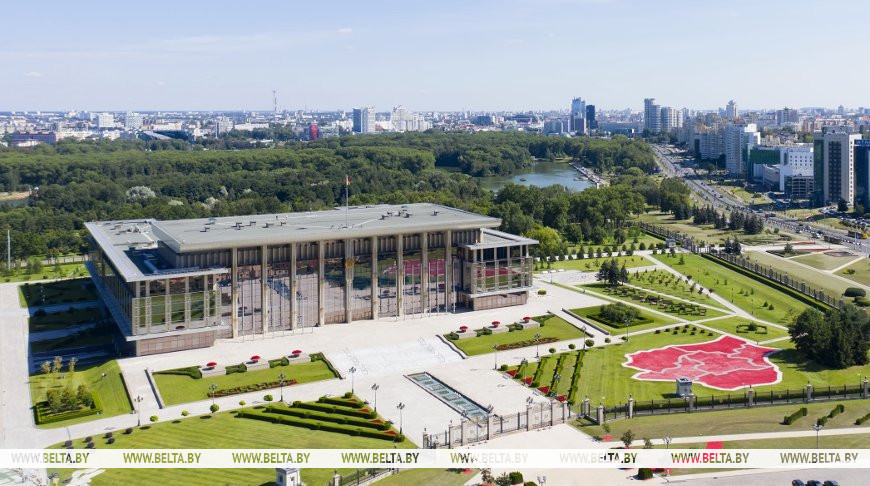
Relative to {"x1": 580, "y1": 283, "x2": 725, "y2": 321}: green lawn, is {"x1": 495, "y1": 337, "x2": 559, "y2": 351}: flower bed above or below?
below

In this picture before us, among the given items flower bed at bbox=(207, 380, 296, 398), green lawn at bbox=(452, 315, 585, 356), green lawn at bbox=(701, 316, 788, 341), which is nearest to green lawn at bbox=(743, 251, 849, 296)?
green lawn at bbox=(701, 316, 788, 341)

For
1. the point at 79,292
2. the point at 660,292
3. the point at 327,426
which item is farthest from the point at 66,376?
the point at 660,292

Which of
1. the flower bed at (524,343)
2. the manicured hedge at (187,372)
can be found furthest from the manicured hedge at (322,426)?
the flower bed at (524,343)

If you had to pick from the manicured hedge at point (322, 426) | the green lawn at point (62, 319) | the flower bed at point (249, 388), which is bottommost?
the manicured hedge at point (322, 426)

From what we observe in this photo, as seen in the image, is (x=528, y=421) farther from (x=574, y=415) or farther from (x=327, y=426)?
(x=327, y=426)

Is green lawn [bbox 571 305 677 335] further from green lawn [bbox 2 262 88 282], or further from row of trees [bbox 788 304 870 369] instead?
green lawn [bbox 2 262 88 282]

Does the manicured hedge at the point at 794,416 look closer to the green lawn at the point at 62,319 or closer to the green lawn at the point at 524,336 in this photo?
the green lawn at the point at 524,336

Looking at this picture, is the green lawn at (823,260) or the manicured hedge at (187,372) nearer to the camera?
the manicured hedge at (187,372)

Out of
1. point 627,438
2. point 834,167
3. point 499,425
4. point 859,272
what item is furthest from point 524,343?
point 834,167
